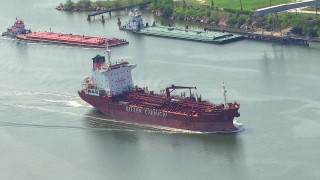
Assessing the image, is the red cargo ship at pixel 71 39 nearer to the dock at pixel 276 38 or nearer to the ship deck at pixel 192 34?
the ship deck at pixel 192 34

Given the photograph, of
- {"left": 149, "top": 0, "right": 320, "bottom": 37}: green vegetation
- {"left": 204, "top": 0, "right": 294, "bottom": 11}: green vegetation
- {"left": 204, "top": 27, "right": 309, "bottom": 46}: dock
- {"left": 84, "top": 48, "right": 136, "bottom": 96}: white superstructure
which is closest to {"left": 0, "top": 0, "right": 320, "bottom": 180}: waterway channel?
{"left": 204, "top": 27, "right": 309, "bottom": 46}: dock

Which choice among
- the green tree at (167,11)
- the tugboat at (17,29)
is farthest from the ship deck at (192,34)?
the tugboat at (17,29)

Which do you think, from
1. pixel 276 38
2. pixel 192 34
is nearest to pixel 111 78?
pixel 192 34

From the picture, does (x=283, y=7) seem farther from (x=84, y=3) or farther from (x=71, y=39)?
Result: (x=84, y=3)

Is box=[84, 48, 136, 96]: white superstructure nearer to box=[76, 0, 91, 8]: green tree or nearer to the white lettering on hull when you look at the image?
the white lettering on hull

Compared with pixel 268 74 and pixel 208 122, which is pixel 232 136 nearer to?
pixel 208 122

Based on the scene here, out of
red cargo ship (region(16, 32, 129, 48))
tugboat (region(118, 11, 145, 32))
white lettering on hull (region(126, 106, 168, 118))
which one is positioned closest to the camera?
white lettering on hull (region(126, 106, 168, 118))
